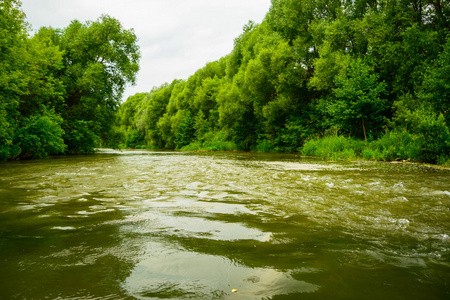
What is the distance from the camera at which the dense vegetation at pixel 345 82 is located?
1257 cm

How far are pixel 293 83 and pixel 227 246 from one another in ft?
78.1

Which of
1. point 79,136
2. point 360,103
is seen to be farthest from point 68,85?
point 360,103

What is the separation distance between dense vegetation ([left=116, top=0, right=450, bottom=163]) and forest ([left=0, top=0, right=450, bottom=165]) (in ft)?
0.26

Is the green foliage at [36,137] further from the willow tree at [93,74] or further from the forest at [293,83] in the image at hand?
the willow tree at [93,74]

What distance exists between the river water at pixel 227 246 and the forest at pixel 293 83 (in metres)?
8.90

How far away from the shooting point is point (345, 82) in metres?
17.2

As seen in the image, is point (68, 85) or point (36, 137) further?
point (68, 85)

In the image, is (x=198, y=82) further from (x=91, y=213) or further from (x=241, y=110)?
(x=91, y=213)

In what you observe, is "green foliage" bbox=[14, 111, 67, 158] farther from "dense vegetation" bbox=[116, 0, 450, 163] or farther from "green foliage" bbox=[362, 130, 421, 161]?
"green foliage" bbox=[362, 130, 421, 161]

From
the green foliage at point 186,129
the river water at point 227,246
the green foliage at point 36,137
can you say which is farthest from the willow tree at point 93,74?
Answer: the green foliage at point 186,129

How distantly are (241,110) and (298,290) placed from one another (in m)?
30.8

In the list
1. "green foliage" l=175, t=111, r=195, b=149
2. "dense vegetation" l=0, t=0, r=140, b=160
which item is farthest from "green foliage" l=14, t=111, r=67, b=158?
"green foliage" l=175, t=111, r=195, b=149

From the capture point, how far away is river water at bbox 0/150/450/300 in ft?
5.85

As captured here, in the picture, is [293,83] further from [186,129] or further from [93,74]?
[186,129]
